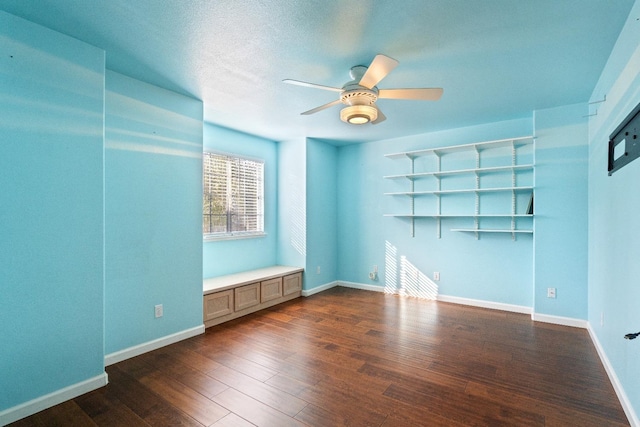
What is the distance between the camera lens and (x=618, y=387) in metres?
2.07

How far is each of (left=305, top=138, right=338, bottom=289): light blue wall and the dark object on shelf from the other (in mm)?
3451

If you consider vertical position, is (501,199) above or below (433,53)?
below

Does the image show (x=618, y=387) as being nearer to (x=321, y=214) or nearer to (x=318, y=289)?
(x=318, y=289)

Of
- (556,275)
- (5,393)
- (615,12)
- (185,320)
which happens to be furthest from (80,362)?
(556,275)

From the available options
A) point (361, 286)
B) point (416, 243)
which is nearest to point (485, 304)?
point (416, 243)

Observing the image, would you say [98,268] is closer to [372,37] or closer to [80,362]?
[80,362]

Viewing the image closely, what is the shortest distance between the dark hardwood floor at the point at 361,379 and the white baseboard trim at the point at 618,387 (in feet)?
0.16

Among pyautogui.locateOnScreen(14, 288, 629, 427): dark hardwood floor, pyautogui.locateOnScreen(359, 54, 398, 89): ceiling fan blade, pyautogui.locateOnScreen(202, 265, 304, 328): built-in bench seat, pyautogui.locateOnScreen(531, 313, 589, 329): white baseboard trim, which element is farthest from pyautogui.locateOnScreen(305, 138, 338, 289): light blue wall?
pyautogui.locateOnScreen(531, 313, 589, 329): white baseboard trim

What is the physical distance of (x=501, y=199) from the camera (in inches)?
158

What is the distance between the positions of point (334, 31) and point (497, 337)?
3.16 meters

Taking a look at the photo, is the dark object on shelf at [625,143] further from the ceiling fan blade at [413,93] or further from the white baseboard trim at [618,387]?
the white baseboard trim at [618,387]

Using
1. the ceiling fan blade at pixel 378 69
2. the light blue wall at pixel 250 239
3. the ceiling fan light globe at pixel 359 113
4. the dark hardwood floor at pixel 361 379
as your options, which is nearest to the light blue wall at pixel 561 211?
the dark hardwood floor at pixel 361 379

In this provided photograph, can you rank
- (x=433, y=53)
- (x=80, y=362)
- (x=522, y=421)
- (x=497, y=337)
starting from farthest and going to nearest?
(x=497, y=337), (x=433, y=53), (x=80, y=362), (x=522, y=421)

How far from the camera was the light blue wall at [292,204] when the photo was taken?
4.75 meters
